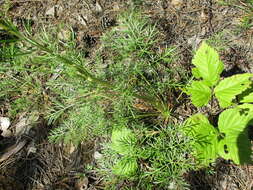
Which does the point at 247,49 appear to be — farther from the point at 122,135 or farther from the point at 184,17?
the point at 122,135

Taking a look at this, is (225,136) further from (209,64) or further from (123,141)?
(123,141)

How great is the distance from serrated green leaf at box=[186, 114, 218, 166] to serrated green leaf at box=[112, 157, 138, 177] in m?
0.46

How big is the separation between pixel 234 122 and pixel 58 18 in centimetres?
205

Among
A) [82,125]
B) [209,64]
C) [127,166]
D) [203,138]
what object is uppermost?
[209,64]

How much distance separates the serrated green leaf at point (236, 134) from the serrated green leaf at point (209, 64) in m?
0.26

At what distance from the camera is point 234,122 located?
1.98m

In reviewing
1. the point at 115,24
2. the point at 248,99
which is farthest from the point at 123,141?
the point at 115,24

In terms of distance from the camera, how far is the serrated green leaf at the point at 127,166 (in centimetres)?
207

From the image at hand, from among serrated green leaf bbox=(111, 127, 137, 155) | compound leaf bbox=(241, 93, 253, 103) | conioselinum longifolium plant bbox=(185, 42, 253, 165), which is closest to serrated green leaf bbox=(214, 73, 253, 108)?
conioselinum longifolium plant bbox=(185, 42, 253, 165)

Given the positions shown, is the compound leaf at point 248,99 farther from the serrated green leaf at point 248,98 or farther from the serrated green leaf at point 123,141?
the serrated green leaf at point 123,141

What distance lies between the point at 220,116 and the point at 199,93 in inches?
8.6

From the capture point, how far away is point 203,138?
77.6 inches

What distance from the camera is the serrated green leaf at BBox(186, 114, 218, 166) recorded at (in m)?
1.91

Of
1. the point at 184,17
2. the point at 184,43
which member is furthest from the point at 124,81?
the point at 184,17
